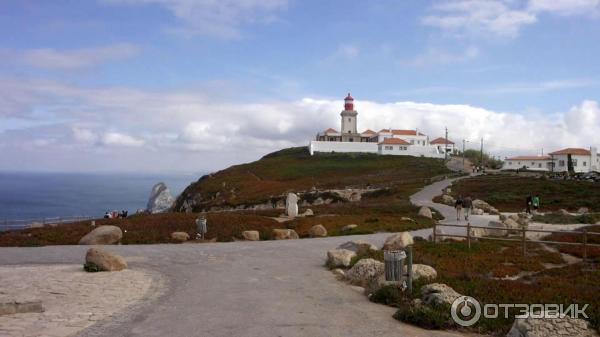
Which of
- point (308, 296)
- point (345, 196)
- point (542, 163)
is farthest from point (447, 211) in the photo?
point (542, 163)

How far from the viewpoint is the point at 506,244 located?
25406mm

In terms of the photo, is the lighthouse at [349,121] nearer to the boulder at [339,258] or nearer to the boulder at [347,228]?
the boulder at [347,228]

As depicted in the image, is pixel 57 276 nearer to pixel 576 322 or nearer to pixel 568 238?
pixel 576 322

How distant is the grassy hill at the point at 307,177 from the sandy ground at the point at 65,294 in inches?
1963

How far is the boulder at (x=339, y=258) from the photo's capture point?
63.1ft

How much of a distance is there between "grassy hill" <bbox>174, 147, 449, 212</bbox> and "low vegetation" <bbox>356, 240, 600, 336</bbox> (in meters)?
47.3

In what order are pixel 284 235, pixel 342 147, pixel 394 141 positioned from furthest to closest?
pixel 342 147, pixel 394 141, pixel 284 235

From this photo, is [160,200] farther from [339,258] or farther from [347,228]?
[339,258]

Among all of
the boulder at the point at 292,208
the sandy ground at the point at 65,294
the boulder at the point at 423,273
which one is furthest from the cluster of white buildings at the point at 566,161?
the sandy ground at the point at 65,294

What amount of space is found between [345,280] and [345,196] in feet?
163

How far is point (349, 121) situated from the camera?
14425 centimetres

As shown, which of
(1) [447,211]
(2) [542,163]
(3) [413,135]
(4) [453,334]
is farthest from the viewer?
(3) [413,135]

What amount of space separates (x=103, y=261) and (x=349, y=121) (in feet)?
423

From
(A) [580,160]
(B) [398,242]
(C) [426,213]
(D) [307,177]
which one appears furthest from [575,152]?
(B) [398,242]
